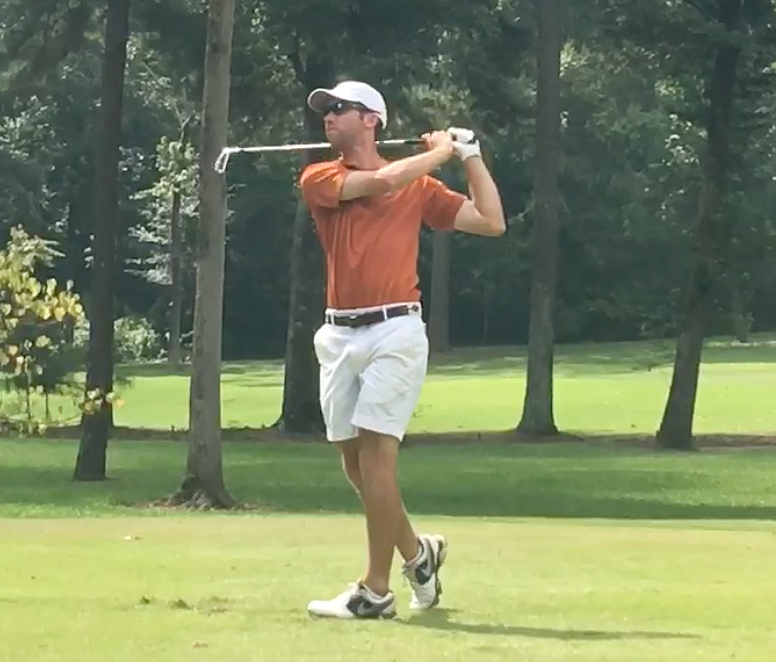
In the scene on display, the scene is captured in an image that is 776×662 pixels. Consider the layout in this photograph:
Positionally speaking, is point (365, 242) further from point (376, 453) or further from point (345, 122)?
point (376, 453)

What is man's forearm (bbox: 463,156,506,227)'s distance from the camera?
738 cm

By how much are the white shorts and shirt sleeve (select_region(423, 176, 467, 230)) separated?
466 millimetres

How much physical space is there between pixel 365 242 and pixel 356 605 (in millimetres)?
1398

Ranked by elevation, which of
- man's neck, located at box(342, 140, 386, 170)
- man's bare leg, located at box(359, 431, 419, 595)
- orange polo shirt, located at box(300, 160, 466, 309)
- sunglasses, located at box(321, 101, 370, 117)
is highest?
sunglasses, located at box(321, 101, 370, 117)

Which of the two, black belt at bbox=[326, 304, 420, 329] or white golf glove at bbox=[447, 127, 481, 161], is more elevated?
white golf glove at bbox=[447, 127, 481, 161]

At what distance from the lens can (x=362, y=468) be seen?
725cm

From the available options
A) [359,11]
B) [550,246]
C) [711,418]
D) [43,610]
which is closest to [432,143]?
[43,610]

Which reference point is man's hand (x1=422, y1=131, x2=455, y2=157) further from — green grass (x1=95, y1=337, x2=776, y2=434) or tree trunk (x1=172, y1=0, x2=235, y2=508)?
green grass (x1=95, y1=337, x2=776, y2=434)

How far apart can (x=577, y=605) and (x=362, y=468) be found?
3.39ft

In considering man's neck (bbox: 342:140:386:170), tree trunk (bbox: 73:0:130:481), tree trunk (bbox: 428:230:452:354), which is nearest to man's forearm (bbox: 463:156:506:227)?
man's neck (bbox: 342:140:386:170)

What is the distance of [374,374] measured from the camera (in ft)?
23.3

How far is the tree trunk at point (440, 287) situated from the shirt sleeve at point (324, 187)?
55030mm

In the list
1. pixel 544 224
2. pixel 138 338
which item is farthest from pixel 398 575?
pixel 138 338

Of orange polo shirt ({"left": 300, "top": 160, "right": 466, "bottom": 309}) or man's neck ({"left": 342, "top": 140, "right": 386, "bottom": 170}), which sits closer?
orange polo shirt ({"left": 300, "top": 160, "right": 466, "bottom": 309})
